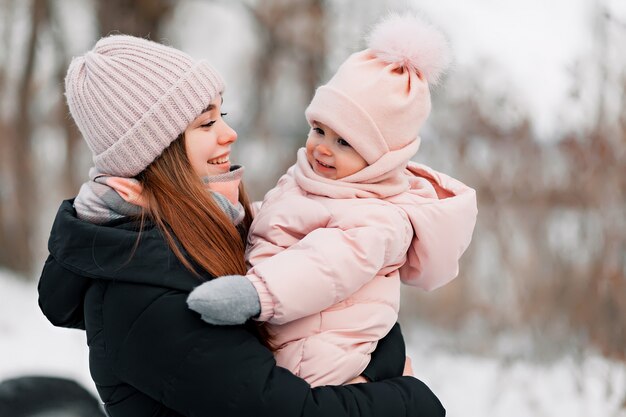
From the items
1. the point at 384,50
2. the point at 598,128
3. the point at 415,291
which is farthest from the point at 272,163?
the point at 384,50

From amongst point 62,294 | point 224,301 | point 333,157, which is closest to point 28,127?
point 62,294

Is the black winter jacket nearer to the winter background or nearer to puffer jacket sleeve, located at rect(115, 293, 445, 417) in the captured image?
puffer jacket sleeve, located at rect(115, 293, 445, 417)

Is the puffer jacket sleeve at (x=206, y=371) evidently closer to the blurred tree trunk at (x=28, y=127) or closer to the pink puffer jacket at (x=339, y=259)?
the pink puffer jacket at (x=339, y=259)

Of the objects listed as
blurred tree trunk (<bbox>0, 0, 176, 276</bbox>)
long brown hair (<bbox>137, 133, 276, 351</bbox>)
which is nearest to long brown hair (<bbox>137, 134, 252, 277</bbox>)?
long brown hair (<bbox>137, 133, 276, 351</bbox>)

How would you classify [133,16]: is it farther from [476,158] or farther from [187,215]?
[187,215]

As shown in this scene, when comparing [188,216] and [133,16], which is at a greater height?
[188,216]

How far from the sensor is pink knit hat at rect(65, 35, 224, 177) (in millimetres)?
1702

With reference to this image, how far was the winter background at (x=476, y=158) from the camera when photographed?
4711mm

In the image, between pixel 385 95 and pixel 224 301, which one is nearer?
pixel 224 301

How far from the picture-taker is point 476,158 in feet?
17.3

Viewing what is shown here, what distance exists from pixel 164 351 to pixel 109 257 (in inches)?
9.0

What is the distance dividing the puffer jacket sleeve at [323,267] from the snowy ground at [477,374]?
3418 mm

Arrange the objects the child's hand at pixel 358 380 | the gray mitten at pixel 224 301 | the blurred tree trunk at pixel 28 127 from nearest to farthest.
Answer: the gray mitten at pixel 224 301 < the child's hand at pixel 358 380 < the blurred tree trunk at pixel 28 127

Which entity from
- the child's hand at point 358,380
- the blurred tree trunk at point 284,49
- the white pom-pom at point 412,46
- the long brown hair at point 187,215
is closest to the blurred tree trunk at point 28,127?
the blurred tree trunk at point 284,49
